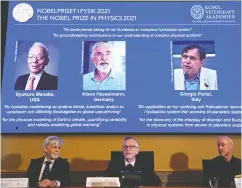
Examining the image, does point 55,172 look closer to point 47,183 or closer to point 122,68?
point 47,183

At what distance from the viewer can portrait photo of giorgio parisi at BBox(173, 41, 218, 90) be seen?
3369 mm

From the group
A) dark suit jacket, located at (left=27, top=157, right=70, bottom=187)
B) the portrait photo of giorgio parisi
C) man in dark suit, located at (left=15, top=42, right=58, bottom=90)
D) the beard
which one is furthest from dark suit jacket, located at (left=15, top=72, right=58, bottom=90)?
the portrait photo of giorgio parisi

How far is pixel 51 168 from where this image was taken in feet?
9.38

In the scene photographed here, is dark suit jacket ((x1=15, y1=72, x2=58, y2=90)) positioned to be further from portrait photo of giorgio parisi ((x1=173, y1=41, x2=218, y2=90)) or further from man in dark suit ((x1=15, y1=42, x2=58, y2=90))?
portrait photo of giorgio parisi ((x1=173, y1=41, x2=218, y2=90))

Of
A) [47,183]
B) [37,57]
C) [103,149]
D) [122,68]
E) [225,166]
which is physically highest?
[37,57]

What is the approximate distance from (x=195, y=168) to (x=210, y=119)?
1.58ft

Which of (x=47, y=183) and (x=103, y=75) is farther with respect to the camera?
(x=103, y=75)

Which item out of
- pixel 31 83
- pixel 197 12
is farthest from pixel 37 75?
pixel 197 12

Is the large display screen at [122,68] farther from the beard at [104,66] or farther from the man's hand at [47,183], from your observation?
the man's hand at [47,183]

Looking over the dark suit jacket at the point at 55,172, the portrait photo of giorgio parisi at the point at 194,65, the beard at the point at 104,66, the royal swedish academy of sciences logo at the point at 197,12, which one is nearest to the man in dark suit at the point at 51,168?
the dark suit jacket at the point at 55,172

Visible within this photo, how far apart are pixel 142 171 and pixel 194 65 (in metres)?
1.23

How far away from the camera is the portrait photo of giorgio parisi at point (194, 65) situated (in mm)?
3369

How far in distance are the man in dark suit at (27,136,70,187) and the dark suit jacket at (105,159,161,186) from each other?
36 centimetres

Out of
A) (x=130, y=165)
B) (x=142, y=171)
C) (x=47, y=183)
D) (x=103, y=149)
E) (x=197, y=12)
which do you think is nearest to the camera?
(x=47, y=183)
